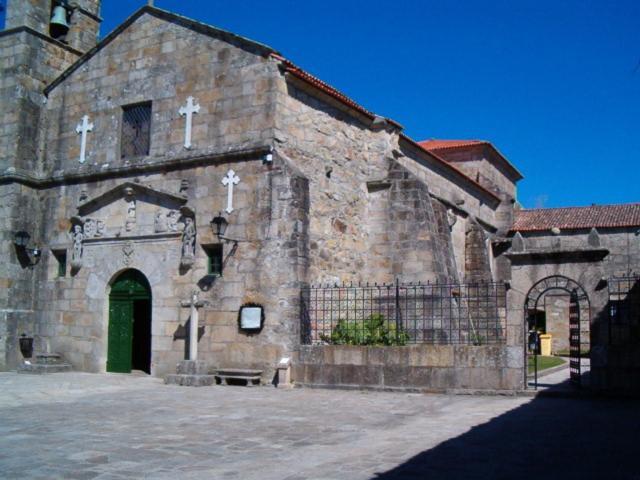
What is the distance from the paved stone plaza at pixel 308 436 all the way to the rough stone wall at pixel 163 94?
5912mm

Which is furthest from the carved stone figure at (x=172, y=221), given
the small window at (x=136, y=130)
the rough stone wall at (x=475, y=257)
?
the rough stone wall at (x=475, y=257)

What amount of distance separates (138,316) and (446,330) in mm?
8403

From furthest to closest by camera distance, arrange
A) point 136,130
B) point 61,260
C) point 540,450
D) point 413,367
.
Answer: point 61,260, point 136,130, point 413,367, point 540,450

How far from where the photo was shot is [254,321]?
13.8 metres

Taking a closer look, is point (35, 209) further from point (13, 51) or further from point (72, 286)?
point (13, 51)

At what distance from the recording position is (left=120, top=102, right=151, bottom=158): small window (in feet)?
53.6

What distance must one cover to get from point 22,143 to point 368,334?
33.1 ft

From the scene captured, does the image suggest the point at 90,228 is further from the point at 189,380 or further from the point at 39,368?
the point at 189,380

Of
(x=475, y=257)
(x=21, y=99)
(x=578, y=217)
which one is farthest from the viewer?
(x=578, y=217)

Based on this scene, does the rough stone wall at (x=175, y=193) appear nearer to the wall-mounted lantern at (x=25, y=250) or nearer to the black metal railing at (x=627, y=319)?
the wall-mounted lantern at (x=25, y=250)

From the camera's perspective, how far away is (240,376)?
1355 cm

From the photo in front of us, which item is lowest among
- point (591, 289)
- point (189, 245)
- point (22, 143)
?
point (591, 289)

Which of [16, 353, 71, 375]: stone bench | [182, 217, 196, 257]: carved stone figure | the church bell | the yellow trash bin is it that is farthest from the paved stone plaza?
the yellow trash bin

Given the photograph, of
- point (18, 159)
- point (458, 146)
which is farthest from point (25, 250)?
point (458, 146)
